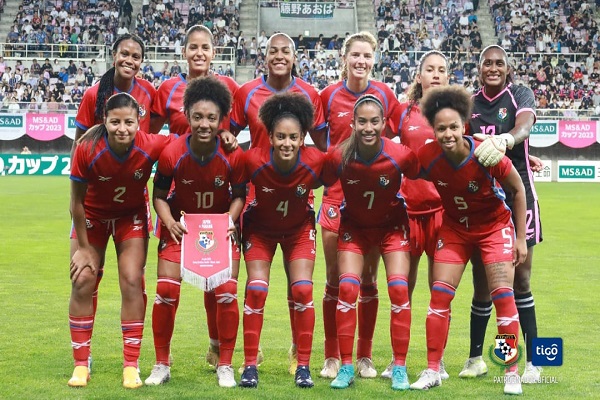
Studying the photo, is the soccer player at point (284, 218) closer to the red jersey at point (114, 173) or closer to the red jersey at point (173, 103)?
the red jersey at point (114, 173)

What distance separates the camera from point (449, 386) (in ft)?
20.4

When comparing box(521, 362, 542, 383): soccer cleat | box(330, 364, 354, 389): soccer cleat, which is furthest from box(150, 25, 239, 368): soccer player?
box(521, 362, 542, 383): soccer cleat

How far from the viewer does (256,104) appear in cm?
707

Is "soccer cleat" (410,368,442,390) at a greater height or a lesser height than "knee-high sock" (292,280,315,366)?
lesser

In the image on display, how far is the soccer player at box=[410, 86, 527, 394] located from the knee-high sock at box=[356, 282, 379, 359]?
0.59 m

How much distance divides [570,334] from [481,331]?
5.72 ft

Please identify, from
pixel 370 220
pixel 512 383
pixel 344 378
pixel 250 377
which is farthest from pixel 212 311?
pixel 512 383

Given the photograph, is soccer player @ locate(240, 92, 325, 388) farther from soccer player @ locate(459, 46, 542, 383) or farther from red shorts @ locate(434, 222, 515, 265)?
soccer player @ locate(459, 46, 542, 383)

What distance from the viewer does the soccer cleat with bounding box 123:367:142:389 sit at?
20.0 ft

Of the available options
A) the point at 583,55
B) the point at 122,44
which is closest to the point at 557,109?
the point at 583,55

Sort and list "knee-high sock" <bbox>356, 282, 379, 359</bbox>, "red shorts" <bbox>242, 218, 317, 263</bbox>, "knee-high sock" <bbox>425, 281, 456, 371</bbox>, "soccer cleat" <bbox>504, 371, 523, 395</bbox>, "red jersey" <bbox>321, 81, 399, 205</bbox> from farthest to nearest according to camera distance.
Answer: "red jersey" <bbox>321, 81, 399, 205</bbox> < "knee-high sock" <bbox>356, 282, 379, 359</bbox> < "red shorts" <bbox>242, 218, 317, 263</bbox> < "knee-high sock" <bbox>425, 281, 456, 371</bbox> < "soccer cleat" <bbox>504, 371, 523, 395</bbox>

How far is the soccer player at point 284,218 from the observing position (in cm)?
627

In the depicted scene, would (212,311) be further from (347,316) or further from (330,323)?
(347,316)

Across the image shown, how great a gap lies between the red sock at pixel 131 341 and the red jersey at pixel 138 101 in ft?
5.07
